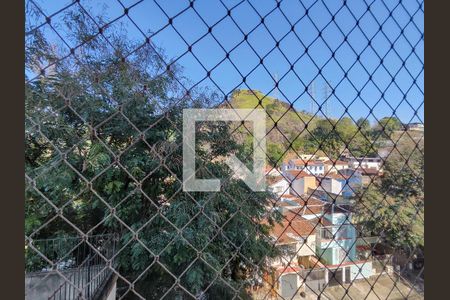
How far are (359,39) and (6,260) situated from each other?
78 centimetres

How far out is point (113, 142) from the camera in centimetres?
81

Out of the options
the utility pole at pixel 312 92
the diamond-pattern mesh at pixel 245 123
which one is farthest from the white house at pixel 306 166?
the utility pole at pixel 312 92

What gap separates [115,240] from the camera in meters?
1.05

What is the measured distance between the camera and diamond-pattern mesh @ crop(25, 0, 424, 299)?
0.47 metres

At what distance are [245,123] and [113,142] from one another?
453 mm

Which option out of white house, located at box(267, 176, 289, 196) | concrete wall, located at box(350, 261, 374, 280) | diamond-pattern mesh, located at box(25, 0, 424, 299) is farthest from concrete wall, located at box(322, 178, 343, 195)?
concrete wall, located at box(350, 261, 374, 280)

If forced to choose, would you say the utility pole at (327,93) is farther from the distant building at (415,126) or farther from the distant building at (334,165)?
the distant building at (415,126)

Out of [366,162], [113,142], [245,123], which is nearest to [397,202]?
[366,162]

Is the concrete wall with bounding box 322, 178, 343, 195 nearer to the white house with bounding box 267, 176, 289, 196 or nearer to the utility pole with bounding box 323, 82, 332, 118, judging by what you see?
the white house with bounding box 267, 176, 289, 196

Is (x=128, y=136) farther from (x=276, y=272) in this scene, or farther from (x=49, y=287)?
(x=276, y=272)

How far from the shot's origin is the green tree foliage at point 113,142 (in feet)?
1.61

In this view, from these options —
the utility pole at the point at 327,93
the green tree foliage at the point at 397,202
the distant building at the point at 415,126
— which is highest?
the utility pole at the point at 327,93

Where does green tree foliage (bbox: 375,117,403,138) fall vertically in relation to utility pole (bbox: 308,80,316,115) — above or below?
below

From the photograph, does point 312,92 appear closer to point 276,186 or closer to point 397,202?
point 276,186
